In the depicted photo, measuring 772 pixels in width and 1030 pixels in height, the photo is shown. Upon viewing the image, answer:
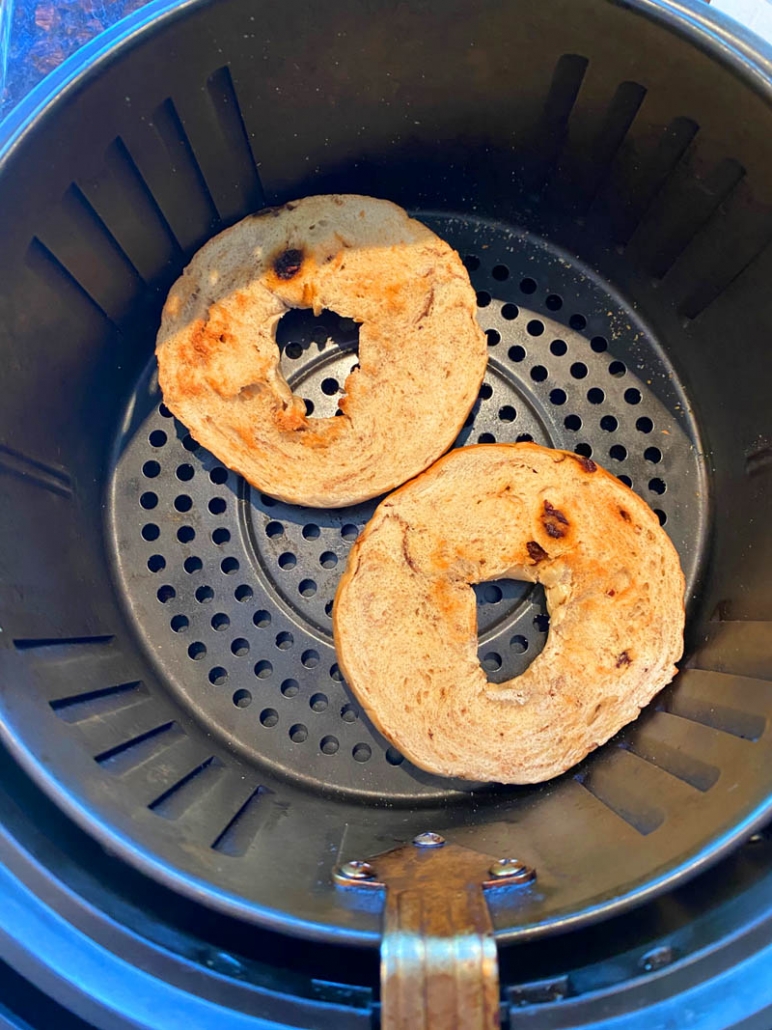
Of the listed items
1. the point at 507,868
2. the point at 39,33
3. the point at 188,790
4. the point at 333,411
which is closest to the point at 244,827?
the point at 188,790

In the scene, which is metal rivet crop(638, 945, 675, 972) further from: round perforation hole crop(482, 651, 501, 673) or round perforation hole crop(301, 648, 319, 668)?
round perforation hole crop(301, 648, 319, 668)

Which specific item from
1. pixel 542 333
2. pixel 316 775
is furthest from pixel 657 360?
pixel 316 775

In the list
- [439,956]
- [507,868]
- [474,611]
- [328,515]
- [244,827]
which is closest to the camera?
[439,956]

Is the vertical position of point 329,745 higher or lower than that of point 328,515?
lower

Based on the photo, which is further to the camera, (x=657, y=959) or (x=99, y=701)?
(x=99, y=701)

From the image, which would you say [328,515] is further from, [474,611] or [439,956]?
[439,956]

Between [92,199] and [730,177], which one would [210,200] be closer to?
[92,199]

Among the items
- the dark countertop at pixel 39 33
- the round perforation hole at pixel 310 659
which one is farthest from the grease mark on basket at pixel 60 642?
the dark countertop at pixel 39 33

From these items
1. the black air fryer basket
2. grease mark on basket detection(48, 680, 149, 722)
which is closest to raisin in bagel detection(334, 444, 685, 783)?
the black air fryer basket
